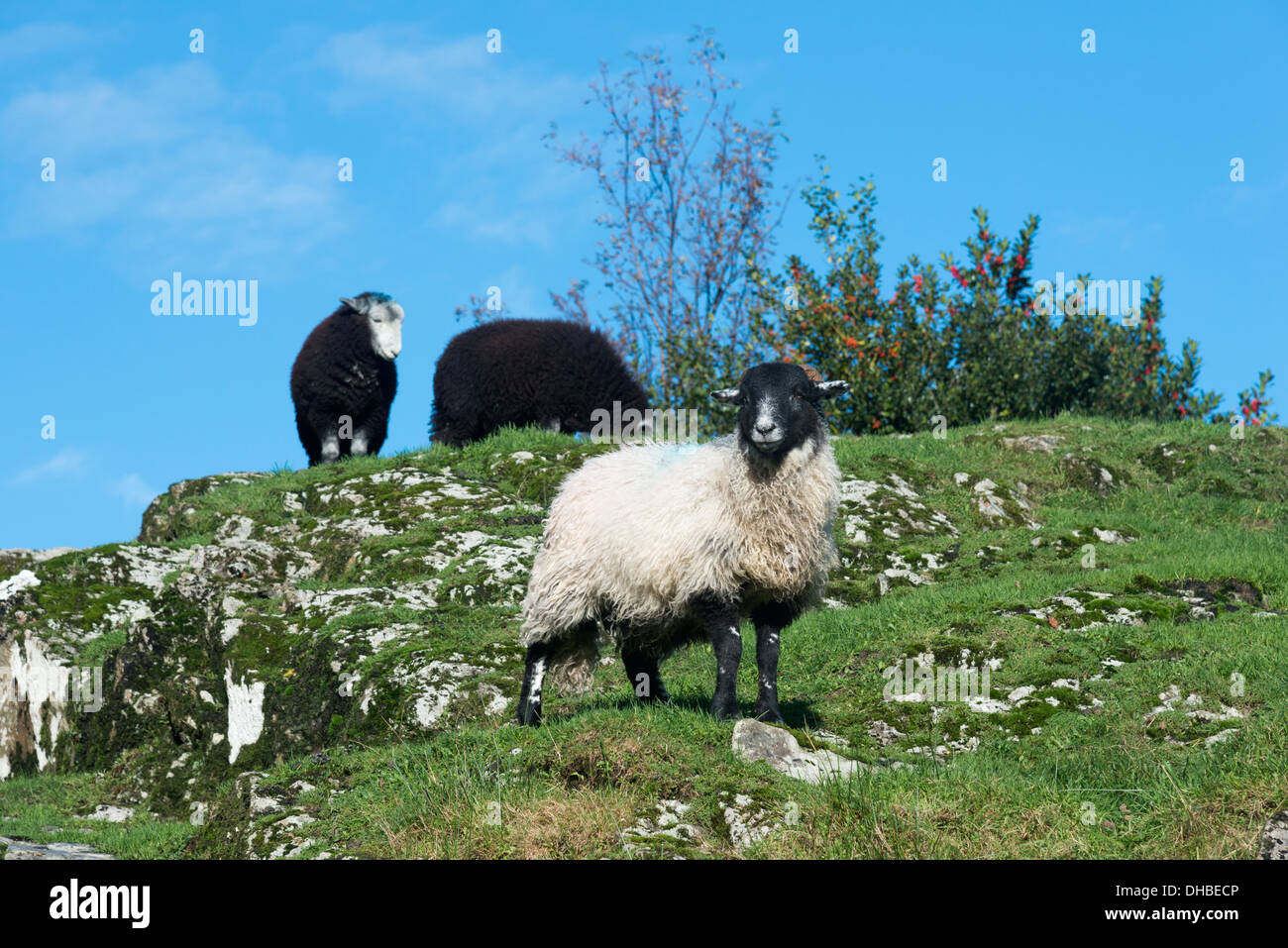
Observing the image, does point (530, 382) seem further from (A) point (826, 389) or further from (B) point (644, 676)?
(A) point (826, 389)

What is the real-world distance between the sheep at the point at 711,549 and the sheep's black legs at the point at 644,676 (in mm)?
11

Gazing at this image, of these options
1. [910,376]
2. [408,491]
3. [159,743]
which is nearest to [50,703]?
[159,743]

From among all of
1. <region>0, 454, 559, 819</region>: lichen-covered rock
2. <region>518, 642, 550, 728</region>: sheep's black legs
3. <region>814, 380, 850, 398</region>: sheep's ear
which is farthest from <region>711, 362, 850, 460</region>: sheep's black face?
<region>0, 454, 559, 819</region>: lichen-covered rock

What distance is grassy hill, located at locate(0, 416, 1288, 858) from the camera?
6.76 meters

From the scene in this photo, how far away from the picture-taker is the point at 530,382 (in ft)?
65.7

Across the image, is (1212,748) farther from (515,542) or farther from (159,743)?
(159,743)

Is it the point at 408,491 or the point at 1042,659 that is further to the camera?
the point at 408,491

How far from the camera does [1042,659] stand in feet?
34.7

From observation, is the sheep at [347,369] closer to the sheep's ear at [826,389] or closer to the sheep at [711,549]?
the sheep at [711,549]

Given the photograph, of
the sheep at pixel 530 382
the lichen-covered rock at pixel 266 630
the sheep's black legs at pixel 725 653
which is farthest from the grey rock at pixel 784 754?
the sheep at pixel 530 382

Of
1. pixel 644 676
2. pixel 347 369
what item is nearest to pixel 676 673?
pixel 644 676

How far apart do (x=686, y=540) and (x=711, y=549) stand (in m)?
0.19

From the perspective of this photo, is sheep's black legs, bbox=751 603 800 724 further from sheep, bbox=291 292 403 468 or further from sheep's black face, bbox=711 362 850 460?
sheep, bbox=291 292 403 468
